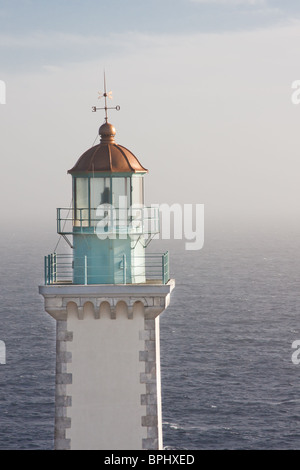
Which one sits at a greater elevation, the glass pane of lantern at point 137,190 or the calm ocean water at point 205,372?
the calm ocean water at point 205,372

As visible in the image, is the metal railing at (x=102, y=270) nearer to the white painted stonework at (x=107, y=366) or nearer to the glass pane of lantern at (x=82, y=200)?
the white painted stonework at (x=107, y=366)

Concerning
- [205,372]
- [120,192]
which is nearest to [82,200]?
[120,192]

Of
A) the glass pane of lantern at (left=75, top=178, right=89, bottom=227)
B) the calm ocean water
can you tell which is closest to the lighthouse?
the glass pane of lantern at (left=75, top=178, right=89, bottom=227)

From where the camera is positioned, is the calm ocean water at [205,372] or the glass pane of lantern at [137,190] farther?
the calm ocean water at [205,372]

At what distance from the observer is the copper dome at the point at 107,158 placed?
27094mm

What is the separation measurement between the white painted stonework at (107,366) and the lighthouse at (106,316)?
0.03 metres

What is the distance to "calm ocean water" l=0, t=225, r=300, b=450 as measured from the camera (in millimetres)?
62594

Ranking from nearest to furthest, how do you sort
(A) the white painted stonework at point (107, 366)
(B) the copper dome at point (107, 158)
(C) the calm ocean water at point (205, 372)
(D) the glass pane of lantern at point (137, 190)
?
(A) the white painted stonework at point (107, 366) → (B) the copper dome at point (107, 158) → (D) the glass pane of lantern at point (137, 190) → (C) the calm ocean water at point (205, 372)

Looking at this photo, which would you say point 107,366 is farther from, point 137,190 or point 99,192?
point 137,190

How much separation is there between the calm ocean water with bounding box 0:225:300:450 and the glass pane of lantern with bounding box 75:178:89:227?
1331 inches

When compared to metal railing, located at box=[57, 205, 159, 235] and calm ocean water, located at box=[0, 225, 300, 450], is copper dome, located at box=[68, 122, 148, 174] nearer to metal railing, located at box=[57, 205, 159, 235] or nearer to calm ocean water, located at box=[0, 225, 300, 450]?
metal railing, located at box=[57, 205, 159, 235]

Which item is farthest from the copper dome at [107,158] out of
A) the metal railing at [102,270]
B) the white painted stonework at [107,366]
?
the white painted stonework at [107,366]

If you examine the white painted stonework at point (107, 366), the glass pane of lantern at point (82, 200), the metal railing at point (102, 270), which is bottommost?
the white painted stonework at point (107, 366)
